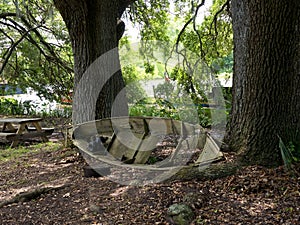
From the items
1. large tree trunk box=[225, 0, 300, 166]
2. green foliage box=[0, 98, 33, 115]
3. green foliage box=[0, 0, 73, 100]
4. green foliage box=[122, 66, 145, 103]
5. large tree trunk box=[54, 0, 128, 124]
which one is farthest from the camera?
green foliage box=[0, 98, 33, 115]

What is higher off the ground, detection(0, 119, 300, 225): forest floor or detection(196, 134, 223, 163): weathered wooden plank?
detection(196, 134, 223, 163): weathered wooden plank

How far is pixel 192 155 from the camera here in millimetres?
3797

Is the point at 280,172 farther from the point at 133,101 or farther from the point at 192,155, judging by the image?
the point at 133,101

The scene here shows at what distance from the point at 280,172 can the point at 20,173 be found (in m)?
3.20

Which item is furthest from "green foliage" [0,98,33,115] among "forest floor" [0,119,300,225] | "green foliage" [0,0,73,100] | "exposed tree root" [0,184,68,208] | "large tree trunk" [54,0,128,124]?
"exposed tree root" [0,184,68,208]

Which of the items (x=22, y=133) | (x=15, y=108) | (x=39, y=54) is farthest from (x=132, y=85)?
(x=15, y=108)

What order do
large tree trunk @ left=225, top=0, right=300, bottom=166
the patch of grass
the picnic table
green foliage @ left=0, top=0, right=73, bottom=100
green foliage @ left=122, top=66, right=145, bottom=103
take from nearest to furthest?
large tree trunk @ left=225, top=0, right=300, bottom=166 → the patch of grass → the picnic table → green foliage @ left=122, top=66, right=145, bottom=103 → green foliage @ left=0, top=0, right=73, bottom=100

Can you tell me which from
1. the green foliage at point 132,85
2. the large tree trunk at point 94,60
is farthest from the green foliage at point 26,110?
the large tree trunk at point 94,60

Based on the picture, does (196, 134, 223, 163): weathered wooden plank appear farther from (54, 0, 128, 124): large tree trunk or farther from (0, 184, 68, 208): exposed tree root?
(54, 0, 128, 124): large tree trunk

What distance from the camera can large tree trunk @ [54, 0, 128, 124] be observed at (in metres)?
4.71

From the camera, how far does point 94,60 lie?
475 centimetres

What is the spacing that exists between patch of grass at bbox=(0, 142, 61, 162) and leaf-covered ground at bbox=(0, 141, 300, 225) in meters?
2.18

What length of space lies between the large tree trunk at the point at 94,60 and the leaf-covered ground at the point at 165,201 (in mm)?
1539

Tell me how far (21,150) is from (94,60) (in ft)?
8.17
